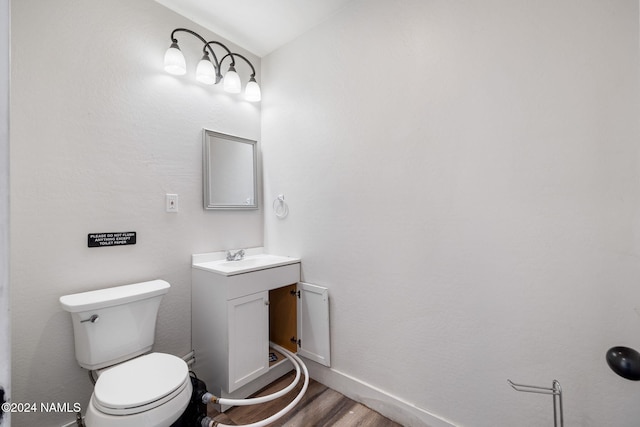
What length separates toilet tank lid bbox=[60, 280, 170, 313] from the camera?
1.28 metres

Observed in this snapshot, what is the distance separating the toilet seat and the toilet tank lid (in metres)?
0.30

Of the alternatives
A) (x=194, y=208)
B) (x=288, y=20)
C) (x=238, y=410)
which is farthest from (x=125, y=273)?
(x=288, y=20)

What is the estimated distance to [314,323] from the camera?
1903 millimetres

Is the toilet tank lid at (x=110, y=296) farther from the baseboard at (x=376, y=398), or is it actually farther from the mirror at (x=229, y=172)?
the baseboard at (x=376, y=398)

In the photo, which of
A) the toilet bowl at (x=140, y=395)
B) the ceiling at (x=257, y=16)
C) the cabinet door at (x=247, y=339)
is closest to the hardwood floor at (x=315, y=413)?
the cabinet door at (x=247, y=339)

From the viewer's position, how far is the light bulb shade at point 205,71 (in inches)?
71.7

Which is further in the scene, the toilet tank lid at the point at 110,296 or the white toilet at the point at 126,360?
the toilet tank lid at the point at 110,296

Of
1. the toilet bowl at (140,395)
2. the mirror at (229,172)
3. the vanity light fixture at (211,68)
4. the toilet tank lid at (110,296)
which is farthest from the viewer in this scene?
the mirror at (229,172)

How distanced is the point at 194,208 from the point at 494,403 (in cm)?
197

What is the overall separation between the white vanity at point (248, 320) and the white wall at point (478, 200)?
0.18m

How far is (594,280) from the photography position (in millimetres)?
1061

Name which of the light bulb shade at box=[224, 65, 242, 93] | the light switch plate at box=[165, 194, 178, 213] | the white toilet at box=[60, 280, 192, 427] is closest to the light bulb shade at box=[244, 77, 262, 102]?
the light bulb shade at box=[224, 65, 242, 93]

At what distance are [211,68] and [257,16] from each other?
18.2 inches

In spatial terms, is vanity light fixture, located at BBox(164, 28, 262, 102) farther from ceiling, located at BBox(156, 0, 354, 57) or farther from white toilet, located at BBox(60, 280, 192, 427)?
white toilet, located at BBox(60, 280, 192, 427)
